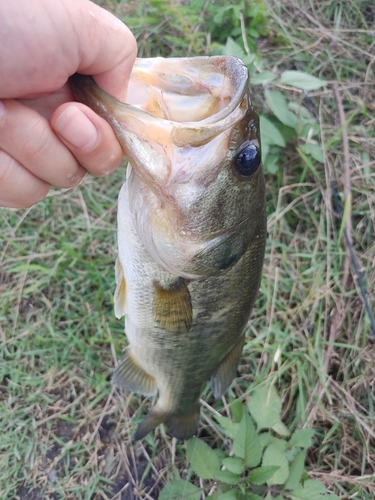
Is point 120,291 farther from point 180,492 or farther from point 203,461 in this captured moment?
point 180,492

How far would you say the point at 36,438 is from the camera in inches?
92.6

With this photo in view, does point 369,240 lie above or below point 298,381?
above

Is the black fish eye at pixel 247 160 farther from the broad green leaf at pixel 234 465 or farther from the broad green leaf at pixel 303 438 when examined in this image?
the broad green leaf at pixel 303 438

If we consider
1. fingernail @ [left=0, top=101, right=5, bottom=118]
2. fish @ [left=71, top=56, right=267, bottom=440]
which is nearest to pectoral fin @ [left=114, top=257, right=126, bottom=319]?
fish @ [left=71, top=56, right=267, bottom=440]

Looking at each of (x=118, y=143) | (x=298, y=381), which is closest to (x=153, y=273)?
(x=118, y=143)

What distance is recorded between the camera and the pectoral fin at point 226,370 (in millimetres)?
1844

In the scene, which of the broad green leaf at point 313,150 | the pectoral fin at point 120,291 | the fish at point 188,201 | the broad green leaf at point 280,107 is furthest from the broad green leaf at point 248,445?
the broad green leaf at point 280,107

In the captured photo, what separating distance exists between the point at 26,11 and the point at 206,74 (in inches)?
18.7

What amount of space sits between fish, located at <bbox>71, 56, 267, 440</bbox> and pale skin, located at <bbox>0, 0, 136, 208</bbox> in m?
0.06

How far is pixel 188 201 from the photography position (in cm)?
121

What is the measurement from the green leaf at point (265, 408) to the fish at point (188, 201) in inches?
23.0

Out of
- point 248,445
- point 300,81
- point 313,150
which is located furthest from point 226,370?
point 300,81

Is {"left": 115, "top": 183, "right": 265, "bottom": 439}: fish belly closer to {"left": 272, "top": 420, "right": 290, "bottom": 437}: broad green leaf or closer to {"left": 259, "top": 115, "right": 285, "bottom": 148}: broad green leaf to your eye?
Answer: {"left": 272, "top": 420, "right": 290, "bottom": 437}: broad green leaf

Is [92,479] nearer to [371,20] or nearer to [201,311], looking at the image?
[201,311]
